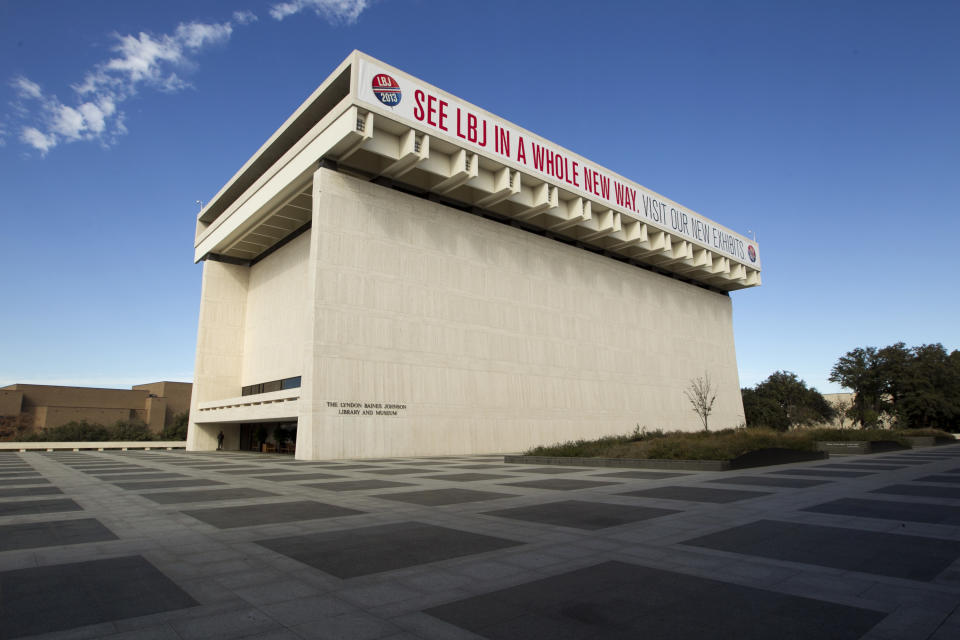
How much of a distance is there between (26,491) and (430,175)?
25687 millimetres

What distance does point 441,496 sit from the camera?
11.8m

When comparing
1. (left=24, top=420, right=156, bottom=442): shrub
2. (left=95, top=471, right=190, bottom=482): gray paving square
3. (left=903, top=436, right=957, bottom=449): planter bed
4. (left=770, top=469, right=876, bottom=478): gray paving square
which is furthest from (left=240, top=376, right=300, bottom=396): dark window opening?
(left=24, top=420, right=156, bottom=442): shrub

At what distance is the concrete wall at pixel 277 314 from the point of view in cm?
3684

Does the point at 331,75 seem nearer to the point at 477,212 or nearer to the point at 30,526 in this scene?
the point at 477,212

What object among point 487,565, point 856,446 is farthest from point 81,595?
point 856,446

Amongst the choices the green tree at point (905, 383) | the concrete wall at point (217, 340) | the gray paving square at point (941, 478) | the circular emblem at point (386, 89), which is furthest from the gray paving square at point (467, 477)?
the green tree at point (905, 383)

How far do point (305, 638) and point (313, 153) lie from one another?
3036 cm

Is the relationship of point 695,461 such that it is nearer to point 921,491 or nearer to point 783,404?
point 921,491

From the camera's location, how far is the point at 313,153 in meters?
30.7

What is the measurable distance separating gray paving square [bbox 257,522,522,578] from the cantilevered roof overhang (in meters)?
24.4

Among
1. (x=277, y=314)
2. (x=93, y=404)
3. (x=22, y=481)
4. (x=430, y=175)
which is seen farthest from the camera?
(x=93, y=404)

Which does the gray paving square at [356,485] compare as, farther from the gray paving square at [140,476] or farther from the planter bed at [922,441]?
the planter bed at [922,441]

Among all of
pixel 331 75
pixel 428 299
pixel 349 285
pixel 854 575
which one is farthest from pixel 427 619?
pixel 331 75

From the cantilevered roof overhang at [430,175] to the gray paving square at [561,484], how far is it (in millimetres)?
20903
